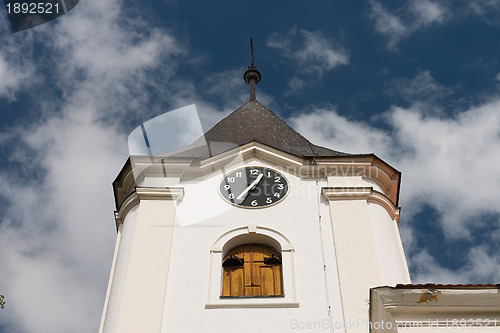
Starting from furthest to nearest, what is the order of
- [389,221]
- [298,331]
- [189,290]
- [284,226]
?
[389,221] < [284,226] < [189,290] < [298,331]

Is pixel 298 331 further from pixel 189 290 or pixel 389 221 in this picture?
pixel 389 221

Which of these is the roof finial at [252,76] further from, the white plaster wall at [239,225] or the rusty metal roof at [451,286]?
the rusty metal roof at [451,286]

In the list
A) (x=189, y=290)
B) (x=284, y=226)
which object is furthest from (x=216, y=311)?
(x=284, y=226)

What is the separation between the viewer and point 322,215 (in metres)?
14.8

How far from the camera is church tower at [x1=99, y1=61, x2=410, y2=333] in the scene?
41.1ft

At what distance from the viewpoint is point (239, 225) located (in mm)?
14555

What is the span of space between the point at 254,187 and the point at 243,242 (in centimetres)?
162

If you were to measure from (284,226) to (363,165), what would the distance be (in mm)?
2833

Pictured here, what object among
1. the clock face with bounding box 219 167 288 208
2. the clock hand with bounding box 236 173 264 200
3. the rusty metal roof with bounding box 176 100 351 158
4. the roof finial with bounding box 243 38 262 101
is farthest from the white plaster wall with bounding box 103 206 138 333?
the roof finial with bounding box 243 38 262 101

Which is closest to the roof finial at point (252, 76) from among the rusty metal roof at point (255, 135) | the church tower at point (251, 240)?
the rusty metal roof at point (255, 135)

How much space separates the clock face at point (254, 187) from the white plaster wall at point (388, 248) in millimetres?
2047

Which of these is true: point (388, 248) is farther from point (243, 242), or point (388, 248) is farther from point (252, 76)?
point (252, 76)

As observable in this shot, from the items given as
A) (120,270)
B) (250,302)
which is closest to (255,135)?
(120,270)

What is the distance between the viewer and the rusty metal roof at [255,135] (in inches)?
685
